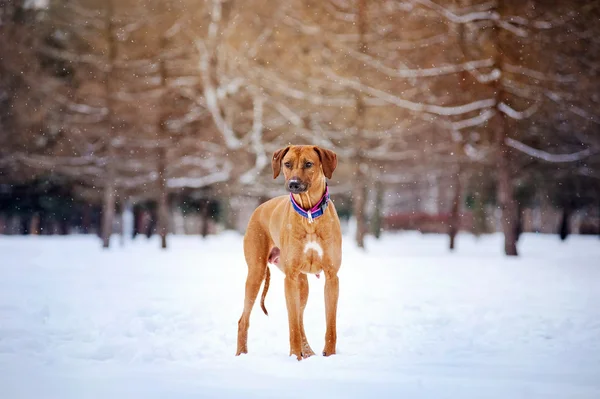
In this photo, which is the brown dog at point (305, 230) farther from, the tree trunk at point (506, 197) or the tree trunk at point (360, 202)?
the tree trunk at point (360, 202)

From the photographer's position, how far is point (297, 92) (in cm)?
2062

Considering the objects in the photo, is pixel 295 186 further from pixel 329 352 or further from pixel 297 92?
pixel 297 92

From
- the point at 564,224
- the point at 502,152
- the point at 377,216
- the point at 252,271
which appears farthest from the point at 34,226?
the point at 252,271

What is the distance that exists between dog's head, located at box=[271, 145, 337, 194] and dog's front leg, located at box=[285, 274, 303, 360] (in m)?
0.81

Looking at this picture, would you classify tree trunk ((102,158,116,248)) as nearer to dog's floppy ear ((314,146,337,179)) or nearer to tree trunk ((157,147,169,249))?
tree trunk ((157,147,169,249))

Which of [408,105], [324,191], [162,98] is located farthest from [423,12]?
[324,191]

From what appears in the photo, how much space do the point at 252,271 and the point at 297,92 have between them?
608 inches

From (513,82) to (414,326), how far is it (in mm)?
12621

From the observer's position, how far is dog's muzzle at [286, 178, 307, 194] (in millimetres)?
4637

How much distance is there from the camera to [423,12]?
60.5ft

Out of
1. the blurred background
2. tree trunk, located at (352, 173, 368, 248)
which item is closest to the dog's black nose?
the blurred background

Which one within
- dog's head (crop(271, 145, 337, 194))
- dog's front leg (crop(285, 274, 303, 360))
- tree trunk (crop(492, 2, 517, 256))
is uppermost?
tree trunk (crop(492, 2, 517, 256))

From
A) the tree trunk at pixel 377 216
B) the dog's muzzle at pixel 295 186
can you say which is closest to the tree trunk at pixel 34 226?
the tree trunk at pixel 377 216

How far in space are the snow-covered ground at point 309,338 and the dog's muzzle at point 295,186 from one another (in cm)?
131
